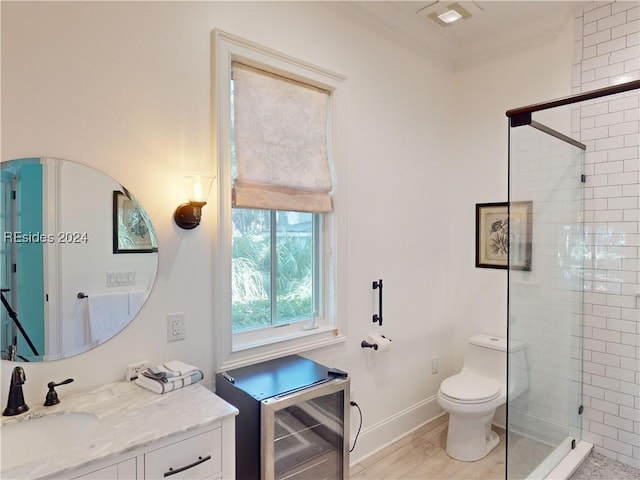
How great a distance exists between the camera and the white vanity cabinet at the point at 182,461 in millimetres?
1192

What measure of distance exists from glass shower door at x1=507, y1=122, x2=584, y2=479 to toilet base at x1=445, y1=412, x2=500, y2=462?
14.6 inches

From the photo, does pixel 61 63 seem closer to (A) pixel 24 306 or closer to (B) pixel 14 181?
(B) pixel 14 181

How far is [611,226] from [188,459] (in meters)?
2.79

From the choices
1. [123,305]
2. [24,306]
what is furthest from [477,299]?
[24,306]

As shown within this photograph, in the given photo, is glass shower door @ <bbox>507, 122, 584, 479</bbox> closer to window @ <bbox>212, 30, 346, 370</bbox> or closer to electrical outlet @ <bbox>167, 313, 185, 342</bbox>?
window @ <bbox>212, 30, 346, 370</bbox>

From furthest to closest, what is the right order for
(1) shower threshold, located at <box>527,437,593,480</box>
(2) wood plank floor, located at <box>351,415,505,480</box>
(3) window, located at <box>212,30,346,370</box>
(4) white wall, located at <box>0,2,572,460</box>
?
1. (2) wood plank floor, located at <box>351,415,505,480</box>
2. (1) shower threshold, located at <box>527,437,593,480</box>
3. (3) window, located at <box>212,30,346,370</box>
4. (4) white wall, located at <box>0,2,572,460</box>

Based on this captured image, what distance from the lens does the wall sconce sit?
1778mm

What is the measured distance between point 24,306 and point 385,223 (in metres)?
2.09

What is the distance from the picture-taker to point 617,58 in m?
2.53

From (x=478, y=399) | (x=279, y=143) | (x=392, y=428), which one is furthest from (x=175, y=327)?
(x=478, y=399)

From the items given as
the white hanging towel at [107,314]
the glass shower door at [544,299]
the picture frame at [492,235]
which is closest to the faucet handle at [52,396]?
the white hanging towel at [107,314]

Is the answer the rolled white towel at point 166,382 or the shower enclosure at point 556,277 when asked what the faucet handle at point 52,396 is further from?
A: the shower enclosure at point 556,277

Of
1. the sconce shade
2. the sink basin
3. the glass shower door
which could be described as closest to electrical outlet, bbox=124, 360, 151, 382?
the sink basin

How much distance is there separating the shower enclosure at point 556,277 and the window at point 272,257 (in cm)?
102
